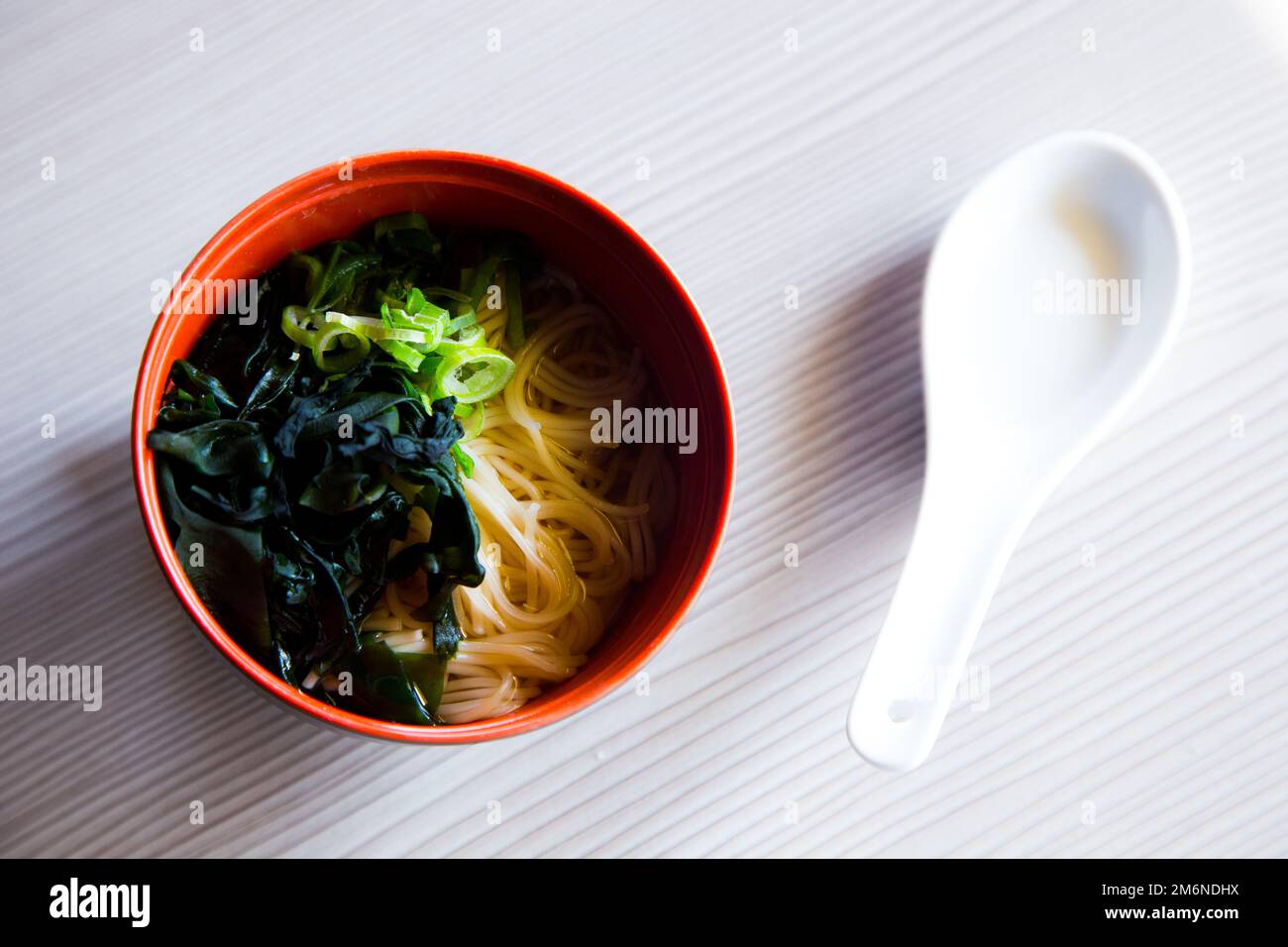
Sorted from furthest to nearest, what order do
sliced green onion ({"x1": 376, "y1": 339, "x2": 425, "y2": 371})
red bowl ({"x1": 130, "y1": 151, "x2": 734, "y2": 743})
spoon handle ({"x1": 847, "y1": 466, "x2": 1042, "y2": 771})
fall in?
spoon handle ({"x1": 847, "y1": 466, "x2": 1042, "y2": 771}) < sliced green onion ({"x1": 376, "y1": 339, "x2": 425, "y2": 371}) < red bowl ({"x1": 130, "y1": 151, "x2": 734, "y2": 743})

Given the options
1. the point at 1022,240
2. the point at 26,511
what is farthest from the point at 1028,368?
the point at 26,511

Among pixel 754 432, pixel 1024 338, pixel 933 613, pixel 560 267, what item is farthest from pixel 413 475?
pixel 1024 338

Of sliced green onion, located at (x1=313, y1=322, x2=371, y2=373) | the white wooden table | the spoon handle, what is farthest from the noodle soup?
the spoon handle

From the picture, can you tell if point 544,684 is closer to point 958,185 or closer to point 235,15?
point 958,185

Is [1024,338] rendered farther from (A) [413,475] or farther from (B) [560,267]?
(A) [413,475]

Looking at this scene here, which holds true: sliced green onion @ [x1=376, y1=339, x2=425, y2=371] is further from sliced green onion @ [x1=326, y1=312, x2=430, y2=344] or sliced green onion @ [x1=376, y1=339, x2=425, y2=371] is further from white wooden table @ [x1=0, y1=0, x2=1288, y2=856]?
white wooden table @ [x1=0, y1=0, x2=1288, y2=856]

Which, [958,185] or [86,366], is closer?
[86,366]

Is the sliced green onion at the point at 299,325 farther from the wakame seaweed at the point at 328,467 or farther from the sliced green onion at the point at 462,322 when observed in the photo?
the sliced green onion at the point at 462,322

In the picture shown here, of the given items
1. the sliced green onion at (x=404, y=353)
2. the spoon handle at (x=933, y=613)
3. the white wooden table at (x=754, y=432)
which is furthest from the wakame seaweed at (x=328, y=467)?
the spoon handle at (x=933, y=613)
